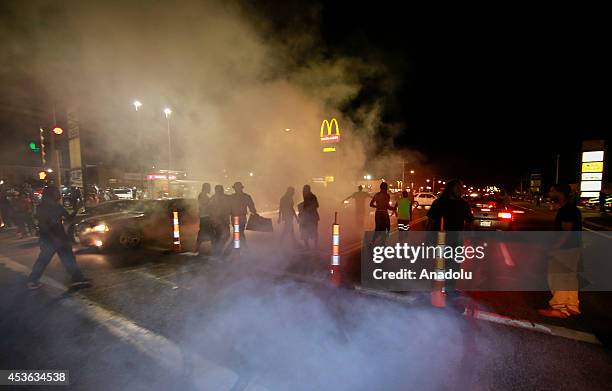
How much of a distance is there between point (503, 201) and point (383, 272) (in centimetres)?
537

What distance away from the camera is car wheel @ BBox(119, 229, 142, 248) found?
5.91 metres

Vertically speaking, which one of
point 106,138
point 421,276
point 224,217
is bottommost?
point 421,276

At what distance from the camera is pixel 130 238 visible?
235 inches

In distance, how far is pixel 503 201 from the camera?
811 centimetres

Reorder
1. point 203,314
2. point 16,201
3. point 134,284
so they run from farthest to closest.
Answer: point 16,201 < point 134,284 < point 203,314

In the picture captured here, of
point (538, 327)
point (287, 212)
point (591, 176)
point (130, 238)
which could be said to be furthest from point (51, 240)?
point (591, 176)

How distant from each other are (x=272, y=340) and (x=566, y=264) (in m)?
2.97

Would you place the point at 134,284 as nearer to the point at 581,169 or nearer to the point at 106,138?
the point at 106,138

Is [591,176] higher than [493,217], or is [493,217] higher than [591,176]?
[591,176]

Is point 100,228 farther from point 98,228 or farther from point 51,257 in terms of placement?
point 51,257

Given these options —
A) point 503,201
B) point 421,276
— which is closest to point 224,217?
point 421,276

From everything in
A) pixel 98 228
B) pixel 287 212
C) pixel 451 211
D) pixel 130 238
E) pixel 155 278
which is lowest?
pixel 155 278

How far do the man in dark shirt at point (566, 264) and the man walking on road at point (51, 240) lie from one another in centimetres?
527

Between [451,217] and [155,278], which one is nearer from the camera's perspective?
[451,217]
